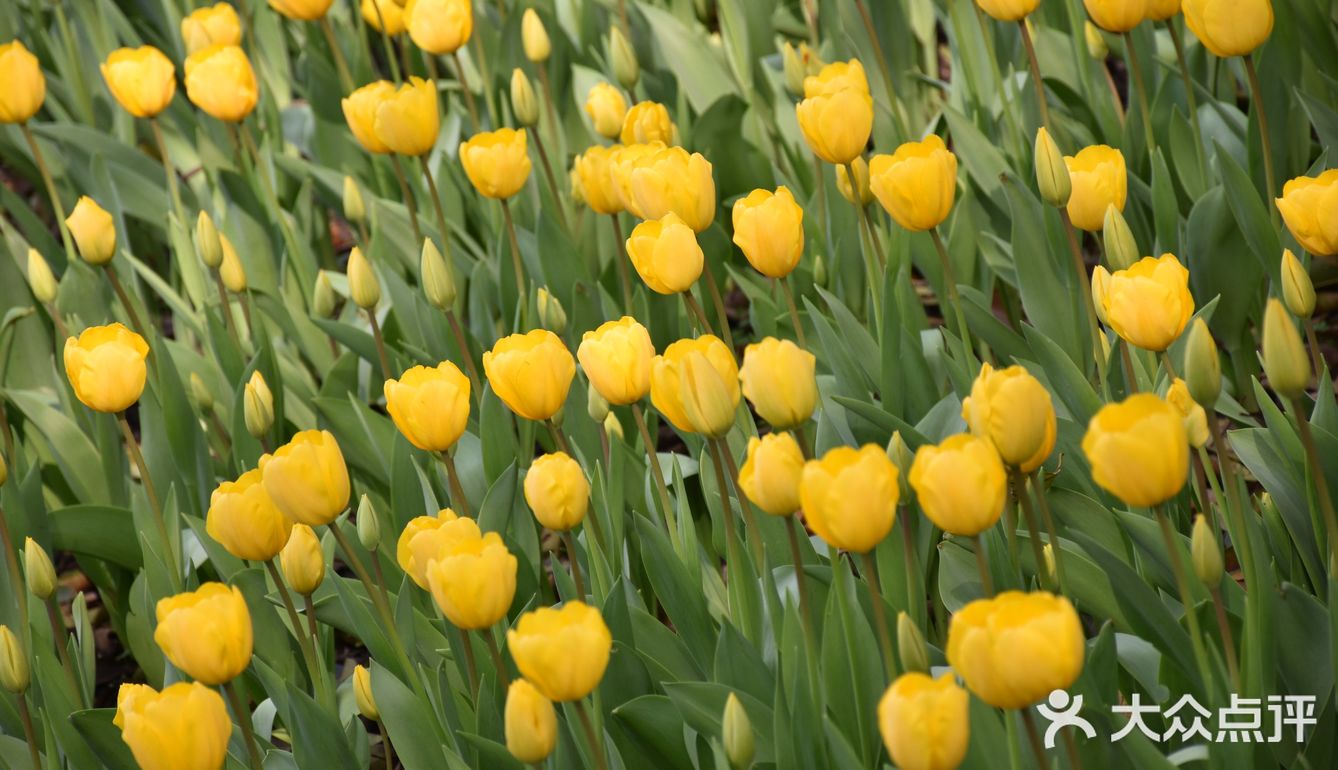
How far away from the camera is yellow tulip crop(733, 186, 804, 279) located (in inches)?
60.3

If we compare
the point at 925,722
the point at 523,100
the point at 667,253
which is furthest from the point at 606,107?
the point at 925,722

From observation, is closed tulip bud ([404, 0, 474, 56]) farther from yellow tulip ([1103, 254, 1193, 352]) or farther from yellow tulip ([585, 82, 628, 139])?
yellow tulip ([1103, 254, 1193, 352])

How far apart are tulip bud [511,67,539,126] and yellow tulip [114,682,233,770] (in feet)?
4.20

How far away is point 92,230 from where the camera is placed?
2.05 meters

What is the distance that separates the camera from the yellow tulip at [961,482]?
105 cm

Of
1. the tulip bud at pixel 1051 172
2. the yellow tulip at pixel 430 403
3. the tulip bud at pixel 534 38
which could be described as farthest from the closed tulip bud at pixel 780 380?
the tulip bud at pixel 534 38

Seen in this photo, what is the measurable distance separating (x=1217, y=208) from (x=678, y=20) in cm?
133

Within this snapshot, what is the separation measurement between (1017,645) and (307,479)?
0.71m

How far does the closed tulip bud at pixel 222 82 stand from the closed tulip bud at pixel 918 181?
131cm

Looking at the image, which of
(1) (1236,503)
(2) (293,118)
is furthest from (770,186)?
(1) (1236,503)

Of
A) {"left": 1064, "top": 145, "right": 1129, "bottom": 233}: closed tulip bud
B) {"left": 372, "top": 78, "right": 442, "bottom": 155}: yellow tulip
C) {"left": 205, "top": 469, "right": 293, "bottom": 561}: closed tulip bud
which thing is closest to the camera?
{"left": 205, "top": 469, "right": 293, "bottom": 561}: closed tulip bud

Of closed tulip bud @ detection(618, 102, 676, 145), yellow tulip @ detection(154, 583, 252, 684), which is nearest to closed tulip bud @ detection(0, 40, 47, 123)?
closed tulip bud @ detection(618, 102, 676, 145)

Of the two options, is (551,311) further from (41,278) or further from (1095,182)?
(41,278)

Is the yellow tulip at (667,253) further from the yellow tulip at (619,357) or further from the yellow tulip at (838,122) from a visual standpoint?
the yellow tulip at (838,122)
